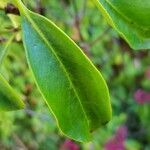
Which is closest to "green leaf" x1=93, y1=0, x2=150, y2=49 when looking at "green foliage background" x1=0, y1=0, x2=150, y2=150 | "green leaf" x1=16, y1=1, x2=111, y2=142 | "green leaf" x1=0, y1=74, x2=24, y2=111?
"green leaf" x1=16, y1=1, x2=111, y2=142

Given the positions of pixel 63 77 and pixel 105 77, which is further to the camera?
pixel 105 77

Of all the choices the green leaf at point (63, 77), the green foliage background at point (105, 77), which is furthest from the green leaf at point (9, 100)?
the green foliage background at point (105, 77)

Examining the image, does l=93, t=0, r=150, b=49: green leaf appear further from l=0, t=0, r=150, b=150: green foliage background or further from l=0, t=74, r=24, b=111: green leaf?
l=0, t=0, r=150, b=150: green foliage background

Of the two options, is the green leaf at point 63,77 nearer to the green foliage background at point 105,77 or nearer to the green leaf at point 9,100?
the green leaf at point 9,100

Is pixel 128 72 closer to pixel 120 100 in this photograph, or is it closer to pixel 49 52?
pixel 120 100

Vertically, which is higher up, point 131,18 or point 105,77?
point 131,18

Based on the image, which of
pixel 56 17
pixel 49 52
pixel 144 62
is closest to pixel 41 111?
pixel 56 17

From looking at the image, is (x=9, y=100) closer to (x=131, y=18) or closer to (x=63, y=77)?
(x=63, y=77)

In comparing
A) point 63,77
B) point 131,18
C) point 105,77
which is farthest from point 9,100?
point 105,77
